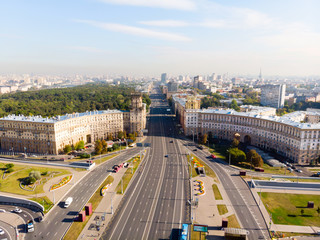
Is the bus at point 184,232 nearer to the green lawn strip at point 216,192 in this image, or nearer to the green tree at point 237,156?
the green lawn strip at point 216,192

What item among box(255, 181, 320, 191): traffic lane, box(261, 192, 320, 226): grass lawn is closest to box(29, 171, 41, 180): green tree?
box(261, 192, 320, 226): grass lawn

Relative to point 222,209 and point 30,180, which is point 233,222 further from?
point 30,180

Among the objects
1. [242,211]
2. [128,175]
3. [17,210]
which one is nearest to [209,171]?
[242,211]

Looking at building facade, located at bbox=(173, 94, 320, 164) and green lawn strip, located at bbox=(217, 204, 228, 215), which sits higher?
building facade, located at bbox=(173, 94, 320, 164)

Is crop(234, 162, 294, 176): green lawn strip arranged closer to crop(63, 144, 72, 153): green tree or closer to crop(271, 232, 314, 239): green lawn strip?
crop(271, 232, 314, 239): green lawn strip

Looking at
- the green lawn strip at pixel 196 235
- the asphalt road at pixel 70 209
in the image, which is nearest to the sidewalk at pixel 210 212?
the green lawn strip at pixel 196 235

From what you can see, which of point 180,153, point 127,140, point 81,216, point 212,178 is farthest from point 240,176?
point 127,140
